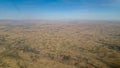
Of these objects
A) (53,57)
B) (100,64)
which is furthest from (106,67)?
(53,57)

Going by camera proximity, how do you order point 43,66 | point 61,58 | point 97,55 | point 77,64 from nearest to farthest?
point 43,66 → point 77,64 → point 61,58 → point 97,55

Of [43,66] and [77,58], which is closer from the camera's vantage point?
[43,66]

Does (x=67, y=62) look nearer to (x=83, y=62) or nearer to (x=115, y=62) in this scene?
(x=83, y=62)

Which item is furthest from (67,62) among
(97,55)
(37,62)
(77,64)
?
(97,55)

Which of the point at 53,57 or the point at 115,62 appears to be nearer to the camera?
the point at 115,62

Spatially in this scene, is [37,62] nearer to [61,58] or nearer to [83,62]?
[61,58]

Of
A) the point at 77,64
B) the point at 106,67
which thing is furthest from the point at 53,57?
the point at 106,67

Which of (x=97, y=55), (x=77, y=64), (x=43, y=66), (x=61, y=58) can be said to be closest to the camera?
(x=43, y=66)
